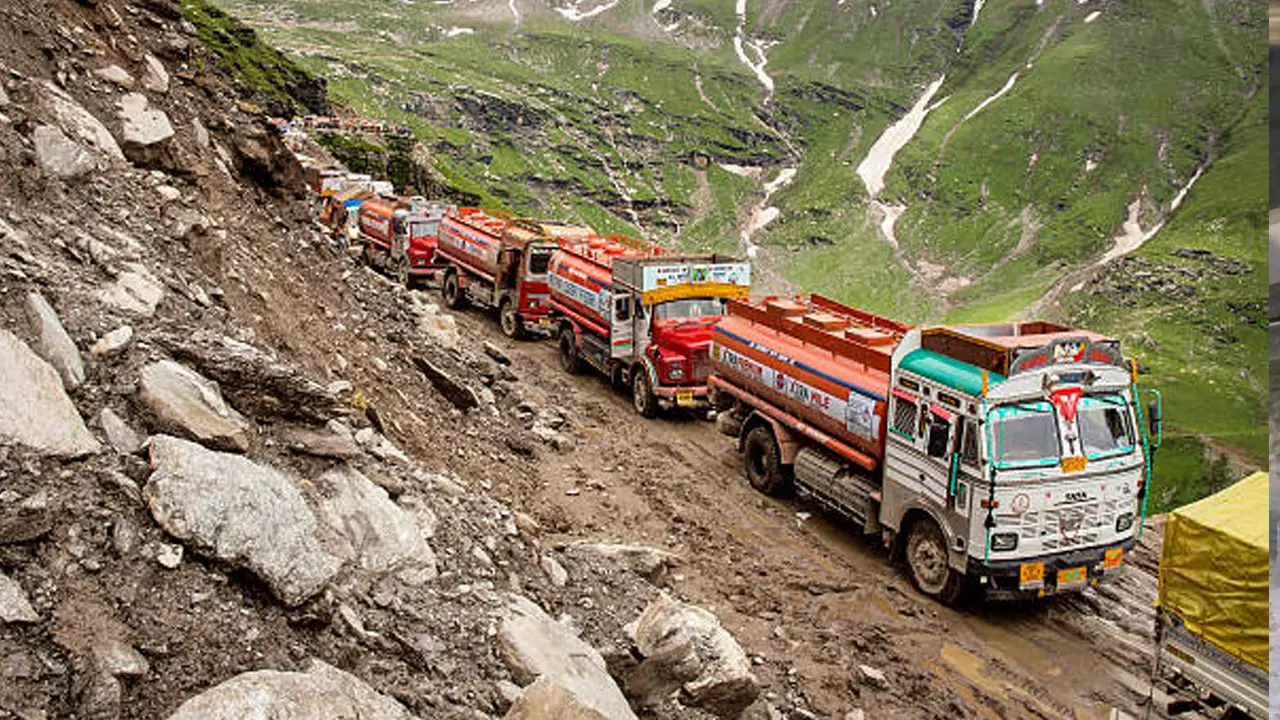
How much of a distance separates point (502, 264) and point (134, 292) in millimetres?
19160

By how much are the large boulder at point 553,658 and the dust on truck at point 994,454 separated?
19.1ft

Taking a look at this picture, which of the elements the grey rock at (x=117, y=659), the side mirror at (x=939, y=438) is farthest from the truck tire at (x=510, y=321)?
the grey rock at (x=117, y=659)

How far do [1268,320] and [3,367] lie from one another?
268 inches

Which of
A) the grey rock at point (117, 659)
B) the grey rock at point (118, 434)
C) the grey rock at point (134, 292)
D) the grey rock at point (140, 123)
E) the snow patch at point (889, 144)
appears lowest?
the grey rock at point (117, 659)

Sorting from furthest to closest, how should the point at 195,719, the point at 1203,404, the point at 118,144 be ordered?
the point at 1203,404
the point at 118,144
the point at 195,719

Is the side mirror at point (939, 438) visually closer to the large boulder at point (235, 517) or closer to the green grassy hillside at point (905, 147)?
the large boulder at point (235, 517)

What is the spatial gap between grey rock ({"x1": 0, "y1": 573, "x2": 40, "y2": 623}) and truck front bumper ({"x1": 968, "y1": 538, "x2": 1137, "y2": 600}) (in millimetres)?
10072

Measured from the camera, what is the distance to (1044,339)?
12.4 metres

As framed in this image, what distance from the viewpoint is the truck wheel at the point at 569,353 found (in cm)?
2356

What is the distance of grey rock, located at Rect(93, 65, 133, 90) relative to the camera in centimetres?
1159

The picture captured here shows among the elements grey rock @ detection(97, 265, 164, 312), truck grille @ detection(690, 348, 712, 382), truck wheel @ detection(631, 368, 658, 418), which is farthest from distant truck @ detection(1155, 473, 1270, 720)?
truck wheel @ detection(631, 368, 658, 418)

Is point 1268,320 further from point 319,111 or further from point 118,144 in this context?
point 319,111

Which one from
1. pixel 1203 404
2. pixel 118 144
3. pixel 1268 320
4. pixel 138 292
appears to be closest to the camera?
pixel 1268 320

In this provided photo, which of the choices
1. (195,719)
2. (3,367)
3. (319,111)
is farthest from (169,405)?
(319,111)
